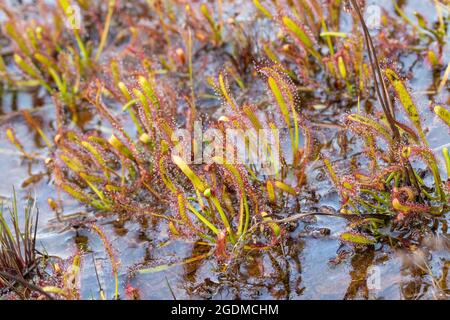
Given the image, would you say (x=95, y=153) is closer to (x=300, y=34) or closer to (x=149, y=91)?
(x=149, y=91)

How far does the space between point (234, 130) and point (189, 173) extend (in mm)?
337

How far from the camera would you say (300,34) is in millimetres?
3408

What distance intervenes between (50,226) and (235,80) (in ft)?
4.97

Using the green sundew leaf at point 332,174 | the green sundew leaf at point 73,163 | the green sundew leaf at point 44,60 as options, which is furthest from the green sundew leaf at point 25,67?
the green sundew leaf at point 332,174

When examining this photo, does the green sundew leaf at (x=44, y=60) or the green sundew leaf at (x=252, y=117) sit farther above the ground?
the green sundew leaf at (x=44, y=60)

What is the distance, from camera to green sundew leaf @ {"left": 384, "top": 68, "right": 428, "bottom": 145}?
8.30 ft

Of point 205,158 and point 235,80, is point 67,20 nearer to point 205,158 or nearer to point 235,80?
point 235,80

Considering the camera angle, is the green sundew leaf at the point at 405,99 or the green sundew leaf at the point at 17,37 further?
the green sundew leaf at the point at 17,37

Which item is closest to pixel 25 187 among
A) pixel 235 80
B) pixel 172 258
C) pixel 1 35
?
pixel 172 258

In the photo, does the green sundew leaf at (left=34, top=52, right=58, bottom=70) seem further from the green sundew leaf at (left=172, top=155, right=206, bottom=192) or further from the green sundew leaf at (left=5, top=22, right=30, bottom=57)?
the green sundew leaf at (left=172, top=155, right=206, bottom=192)

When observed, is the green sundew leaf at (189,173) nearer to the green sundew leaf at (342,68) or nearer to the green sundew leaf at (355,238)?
the green sundew leaf at (355,238)

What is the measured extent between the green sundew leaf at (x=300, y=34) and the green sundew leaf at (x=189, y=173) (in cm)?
116

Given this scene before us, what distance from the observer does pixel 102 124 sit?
390cm

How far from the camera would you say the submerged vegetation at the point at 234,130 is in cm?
262
